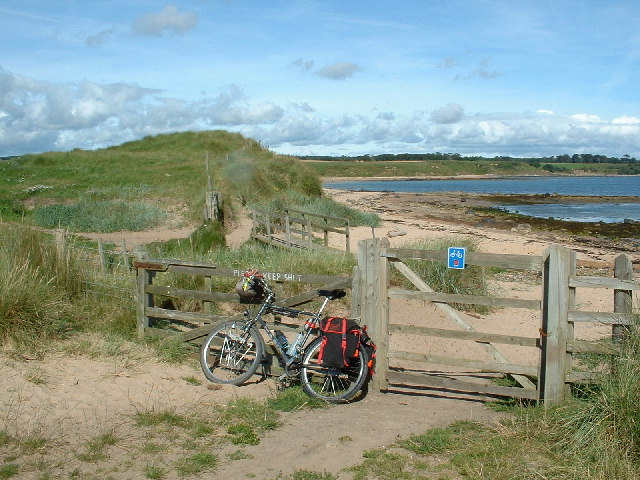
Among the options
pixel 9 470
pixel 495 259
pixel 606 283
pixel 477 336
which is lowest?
pixel 9 470

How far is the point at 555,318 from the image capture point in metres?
6.32

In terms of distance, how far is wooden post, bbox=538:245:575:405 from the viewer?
625 cm

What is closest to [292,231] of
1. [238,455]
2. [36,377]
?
[36,377]

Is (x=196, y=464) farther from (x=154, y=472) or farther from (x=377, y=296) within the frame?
(x=377, y=296)

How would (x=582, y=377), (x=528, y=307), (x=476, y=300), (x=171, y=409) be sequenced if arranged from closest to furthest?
1. (x=582, y=377)
2. (x=171, y=409)
3. (x=528, y=307)
4. (x=476, y=300)

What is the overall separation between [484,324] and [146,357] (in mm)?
5698

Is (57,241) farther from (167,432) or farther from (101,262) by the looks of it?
(167,432)

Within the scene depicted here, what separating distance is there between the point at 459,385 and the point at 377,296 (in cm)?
122

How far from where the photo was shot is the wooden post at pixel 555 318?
6254 millimetres

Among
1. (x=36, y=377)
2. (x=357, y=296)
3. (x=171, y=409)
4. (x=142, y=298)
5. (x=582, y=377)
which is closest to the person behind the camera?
(x=582, y=377)

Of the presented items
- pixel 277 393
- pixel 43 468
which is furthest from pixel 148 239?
pixel 43 468

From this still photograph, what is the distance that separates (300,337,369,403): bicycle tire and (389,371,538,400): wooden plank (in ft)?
1.43

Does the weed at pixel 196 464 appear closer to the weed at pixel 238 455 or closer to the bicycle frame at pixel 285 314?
the weed at pixel 238 455

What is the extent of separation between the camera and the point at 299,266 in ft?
38.5
